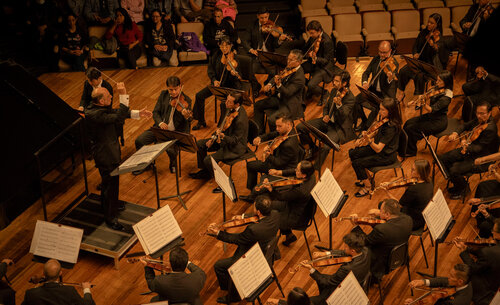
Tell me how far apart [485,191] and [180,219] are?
11.7ft

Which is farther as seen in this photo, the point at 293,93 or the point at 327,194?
the point at 293,93

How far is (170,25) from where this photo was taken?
32.3 feet

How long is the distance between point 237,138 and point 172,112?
3.04ft

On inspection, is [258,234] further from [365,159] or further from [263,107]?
[263,107]

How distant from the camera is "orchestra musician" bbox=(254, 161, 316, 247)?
6.14m

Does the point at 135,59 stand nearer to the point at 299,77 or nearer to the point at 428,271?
the point at 299,77

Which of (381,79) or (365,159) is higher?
(381,79)

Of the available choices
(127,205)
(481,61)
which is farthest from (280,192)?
(481,61)

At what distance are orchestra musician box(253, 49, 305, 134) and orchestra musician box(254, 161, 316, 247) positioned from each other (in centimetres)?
162

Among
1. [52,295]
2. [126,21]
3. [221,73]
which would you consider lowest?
[52,295]

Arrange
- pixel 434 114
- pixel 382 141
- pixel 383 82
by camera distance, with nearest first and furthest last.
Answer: pixel 382 141 < pixel 434 114 < pixel 383 82

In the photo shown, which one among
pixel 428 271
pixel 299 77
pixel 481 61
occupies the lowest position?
pixel 428 271

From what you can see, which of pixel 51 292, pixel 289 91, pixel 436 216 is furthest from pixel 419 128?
pixel 51 292

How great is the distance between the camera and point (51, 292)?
491 centimetres
